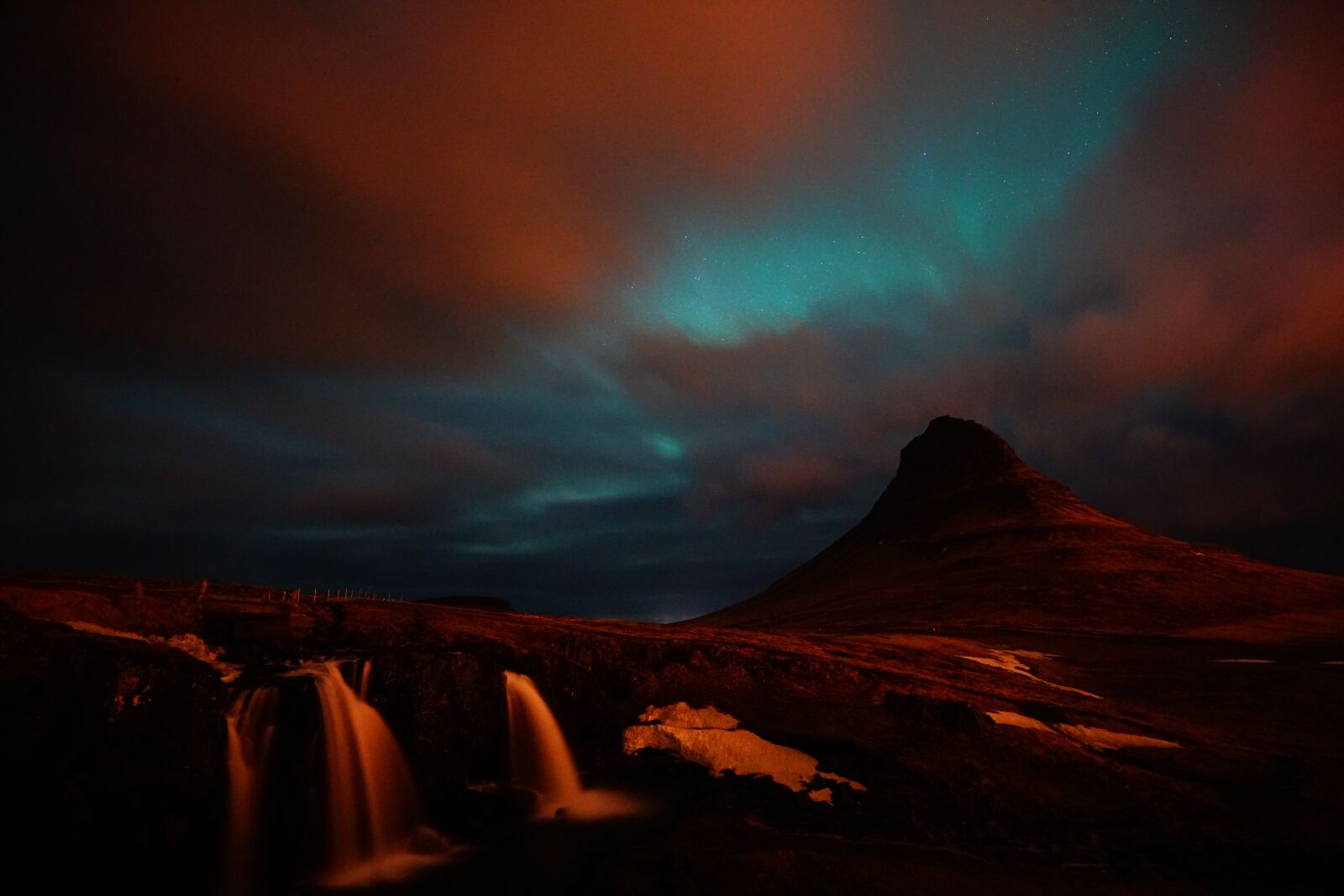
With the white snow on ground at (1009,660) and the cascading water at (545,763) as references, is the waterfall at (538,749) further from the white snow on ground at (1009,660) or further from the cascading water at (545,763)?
the white snow on ground at (1009,660)

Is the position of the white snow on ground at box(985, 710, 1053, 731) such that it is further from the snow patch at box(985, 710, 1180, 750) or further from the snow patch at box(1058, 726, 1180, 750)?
the snow patch at box(1058, 726, 1180, 750)

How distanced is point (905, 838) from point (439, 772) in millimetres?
13585

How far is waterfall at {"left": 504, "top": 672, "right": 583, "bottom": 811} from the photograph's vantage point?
21875 mm

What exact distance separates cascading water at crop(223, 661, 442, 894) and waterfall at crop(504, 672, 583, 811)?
12.2 ft

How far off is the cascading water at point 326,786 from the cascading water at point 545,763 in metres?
3.77

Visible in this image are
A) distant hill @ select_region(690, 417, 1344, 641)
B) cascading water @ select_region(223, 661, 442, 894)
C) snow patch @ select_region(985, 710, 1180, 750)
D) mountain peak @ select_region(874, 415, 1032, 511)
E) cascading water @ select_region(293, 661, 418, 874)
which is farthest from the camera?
mountain peak @ select_region(874, 415, 1032, 511)

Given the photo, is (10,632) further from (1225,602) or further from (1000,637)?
(1225,602)

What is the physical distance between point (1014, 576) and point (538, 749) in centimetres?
11043

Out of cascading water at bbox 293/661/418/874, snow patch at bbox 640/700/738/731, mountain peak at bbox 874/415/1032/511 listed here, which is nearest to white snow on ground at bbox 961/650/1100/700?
snow patch at bbox 640/700/738/731

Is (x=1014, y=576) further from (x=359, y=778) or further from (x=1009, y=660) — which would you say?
(x=359, y=778)

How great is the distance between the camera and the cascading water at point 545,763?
2067cm

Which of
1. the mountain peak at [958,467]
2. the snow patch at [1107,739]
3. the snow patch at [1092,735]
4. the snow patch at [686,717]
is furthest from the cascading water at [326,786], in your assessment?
the mountain peak at [958,467]

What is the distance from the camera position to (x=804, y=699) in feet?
89.4

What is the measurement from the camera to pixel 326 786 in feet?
59.0
